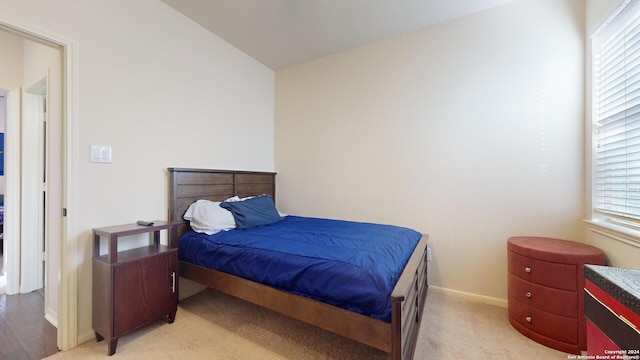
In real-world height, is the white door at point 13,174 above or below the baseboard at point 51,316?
above

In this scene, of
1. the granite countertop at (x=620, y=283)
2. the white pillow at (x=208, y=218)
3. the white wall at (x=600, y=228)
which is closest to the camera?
the granite countertop at (x=620, y=283)

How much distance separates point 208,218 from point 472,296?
257cm

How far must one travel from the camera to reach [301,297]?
152 cm

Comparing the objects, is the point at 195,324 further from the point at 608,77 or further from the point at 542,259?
the point at 608,77

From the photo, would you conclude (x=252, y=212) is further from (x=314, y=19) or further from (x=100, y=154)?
(x=314, y=19)

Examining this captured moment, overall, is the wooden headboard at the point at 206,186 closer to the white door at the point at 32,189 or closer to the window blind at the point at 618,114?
the white door at the point at 32,189

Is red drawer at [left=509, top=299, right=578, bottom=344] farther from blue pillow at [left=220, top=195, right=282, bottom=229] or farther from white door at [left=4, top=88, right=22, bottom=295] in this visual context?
white door at [left=4, top=88, right=22, bottom=295]

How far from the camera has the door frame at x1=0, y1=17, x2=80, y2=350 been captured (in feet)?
5.60

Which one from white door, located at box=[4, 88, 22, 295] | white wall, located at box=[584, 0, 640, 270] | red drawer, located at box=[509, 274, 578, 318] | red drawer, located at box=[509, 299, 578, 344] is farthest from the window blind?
white door, located at box=[4, 88, 22, 295]

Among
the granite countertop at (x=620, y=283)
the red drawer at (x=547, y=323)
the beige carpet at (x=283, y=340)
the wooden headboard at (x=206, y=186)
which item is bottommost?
the beige carpet at (x=283, y=340)

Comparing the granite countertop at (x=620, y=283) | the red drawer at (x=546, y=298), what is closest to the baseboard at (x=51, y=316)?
the granite countertop at (x=620, y=283)

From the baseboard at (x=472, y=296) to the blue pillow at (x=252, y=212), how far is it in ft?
5.91

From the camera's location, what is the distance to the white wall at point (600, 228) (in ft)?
4.79

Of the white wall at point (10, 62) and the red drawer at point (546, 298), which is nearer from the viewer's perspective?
the red drawer at point (546, 298)
